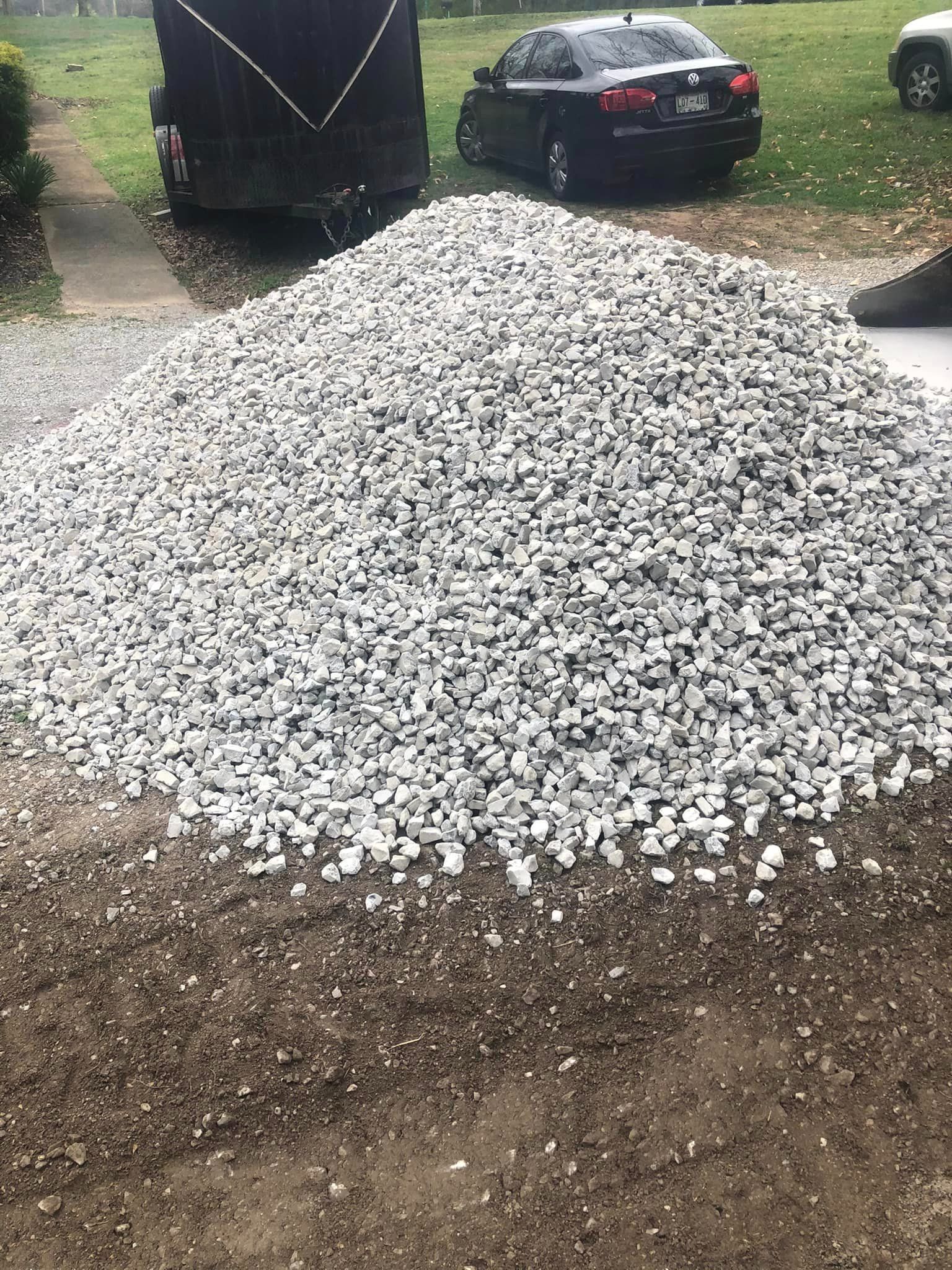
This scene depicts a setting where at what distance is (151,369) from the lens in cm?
626

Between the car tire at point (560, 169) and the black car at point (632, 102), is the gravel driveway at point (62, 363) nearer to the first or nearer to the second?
the car tire at point (560, 169)

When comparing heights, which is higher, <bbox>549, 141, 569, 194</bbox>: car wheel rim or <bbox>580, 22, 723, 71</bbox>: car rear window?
<bbox>580, 22, 723, 71</bbox>: car rear window

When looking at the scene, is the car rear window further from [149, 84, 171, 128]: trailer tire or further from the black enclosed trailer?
[149, 84, 171, 128]: trailer tire

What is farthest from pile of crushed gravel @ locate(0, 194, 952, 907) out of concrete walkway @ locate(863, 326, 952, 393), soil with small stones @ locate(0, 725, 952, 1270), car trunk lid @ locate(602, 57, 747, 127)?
car trunk lid @ locate(602, 57, 747, 127)

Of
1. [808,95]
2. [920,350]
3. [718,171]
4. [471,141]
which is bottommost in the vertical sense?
[920,350]

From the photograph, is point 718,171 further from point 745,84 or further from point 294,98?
point 294,98

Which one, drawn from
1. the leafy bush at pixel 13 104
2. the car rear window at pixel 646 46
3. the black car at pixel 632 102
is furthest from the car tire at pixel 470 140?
the leafy bush at pixel 13 104

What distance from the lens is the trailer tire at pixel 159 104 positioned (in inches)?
420

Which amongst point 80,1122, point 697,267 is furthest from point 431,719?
point 697,267

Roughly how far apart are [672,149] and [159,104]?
20.3 feet

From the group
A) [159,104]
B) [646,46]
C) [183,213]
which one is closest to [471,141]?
→ [646,46]

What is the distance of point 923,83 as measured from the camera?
845 cm

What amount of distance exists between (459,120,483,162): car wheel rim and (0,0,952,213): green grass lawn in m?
0.15

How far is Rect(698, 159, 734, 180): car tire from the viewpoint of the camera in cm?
888
